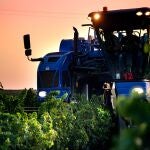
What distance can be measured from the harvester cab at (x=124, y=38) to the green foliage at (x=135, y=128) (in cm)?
1775

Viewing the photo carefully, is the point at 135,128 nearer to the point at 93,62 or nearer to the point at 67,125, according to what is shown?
the point at 67,125

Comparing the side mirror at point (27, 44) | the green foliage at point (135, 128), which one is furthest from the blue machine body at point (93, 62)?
the green foliage at point (135, 128)

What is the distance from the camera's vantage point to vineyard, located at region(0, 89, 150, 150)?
146 centimetres

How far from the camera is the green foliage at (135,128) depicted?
54.5 inches

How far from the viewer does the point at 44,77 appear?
82.3 ft

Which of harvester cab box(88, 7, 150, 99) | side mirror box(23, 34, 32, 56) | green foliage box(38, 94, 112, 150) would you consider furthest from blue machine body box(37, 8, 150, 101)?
side mirror box(23, 34, 32, 56)

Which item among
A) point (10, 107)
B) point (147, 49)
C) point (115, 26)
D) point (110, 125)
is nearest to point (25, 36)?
point (115, 26)

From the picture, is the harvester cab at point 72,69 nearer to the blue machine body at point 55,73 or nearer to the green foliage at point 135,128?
the blue machine body at point 55,73

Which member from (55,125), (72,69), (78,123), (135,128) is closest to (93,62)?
(72,69)

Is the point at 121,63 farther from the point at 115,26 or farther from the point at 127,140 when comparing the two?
the point at 127,140

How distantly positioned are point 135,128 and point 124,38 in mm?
18261

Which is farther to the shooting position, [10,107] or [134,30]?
[134,30]

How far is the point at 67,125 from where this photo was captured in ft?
36.3

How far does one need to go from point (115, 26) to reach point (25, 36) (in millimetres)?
3543
